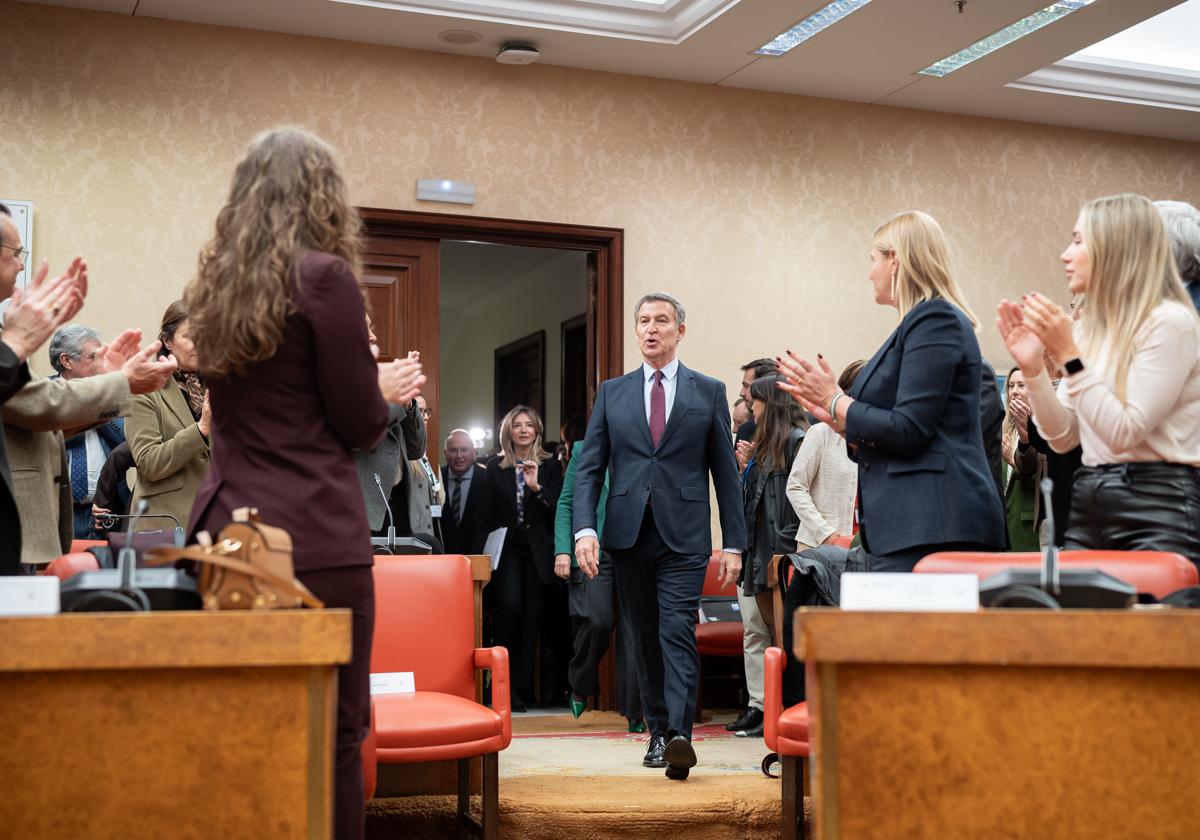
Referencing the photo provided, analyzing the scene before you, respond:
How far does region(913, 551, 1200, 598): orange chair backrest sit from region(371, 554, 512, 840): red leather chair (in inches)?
55.7

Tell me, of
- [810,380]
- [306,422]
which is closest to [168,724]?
[306,422]

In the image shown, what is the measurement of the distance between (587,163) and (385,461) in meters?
2.58

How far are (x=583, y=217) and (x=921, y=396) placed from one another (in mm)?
3891

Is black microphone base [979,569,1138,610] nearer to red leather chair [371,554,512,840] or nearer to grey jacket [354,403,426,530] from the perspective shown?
red leather chair [371,554,512,840]

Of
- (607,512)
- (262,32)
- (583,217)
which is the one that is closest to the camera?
(607,512)

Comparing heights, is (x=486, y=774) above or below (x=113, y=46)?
below

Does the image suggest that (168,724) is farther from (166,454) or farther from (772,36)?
(772,36)

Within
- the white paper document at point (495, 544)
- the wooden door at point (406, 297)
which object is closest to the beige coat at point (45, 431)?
the white paper document at point (495, 544)

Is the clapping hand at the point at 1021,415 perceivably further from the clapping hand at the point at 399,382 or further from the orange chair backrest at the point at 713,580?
the clapping hand at the point at 399,382

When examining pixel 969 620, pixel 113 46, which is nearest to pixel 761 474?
pixel 113 46

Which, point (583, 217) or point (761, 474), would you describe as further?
point (583, 217)

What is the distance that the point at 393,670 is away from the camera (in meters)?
3.43

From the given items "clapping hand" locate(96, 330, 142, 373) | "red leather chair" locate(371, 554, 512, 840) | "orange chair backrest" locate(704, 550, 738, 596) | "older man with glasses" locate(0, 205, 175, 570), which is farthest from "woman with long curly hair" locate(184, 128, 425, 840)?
"orange chair backrest" locate(704, 550, 738, 596)

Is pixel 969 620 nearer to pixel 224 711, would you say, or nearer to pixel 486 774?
pixel 224 711
